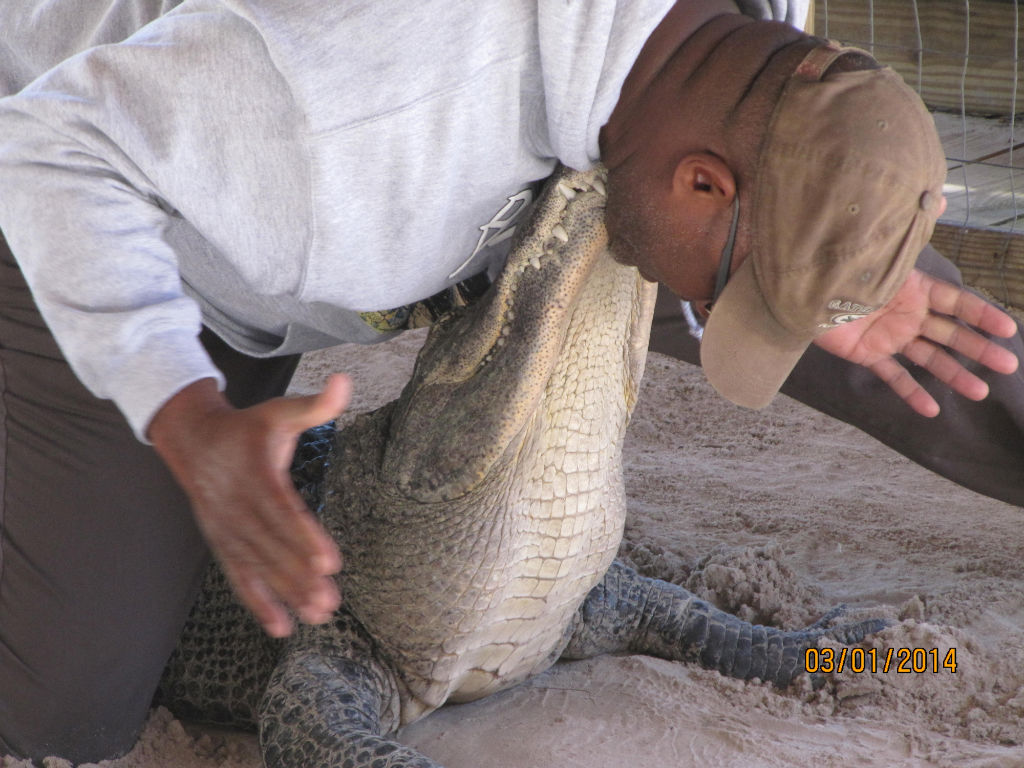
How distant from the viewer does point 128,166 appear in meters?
1.07

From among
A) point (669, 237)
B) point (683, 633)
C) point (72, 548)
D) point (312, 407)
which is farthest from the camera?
point (683, 633)

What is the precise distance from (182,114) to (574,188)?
1.69 ft

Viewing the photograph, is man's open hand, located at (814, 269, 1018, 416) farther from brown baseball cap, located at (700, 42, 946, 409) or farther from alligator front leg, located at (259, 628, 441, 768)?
alligator front leg, located at (259, 628, 441, 768)

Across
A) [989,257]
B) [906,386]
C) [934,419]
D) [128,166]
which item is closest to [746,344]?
[906,386]

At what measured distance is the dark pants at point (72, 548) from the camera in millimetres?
1561

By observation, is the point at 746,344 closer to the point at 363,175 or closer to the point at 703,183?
the point at 703,183

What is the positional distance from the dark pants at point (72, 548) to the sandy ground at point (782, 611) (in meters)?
0.10

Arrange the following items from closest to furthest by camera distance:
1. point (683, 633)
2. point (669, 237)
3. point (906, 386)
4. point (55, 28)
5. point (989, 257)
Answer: point (669, 237)
point (55, 28)
point (906, 386)
point (683, 633)
point (989, 257)

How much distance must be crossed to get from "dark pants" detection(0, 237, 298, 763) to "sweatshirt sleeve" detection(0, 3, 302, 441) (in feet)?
1.79

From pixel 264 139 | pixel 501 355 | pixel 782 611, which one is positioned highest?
pixel 264 139

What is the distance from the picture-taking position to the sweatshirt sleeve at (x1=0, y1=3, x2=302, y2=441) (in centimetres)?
102

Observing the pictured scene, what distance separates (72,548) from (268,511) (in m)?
0.88

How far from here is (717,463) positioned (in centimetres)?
279
